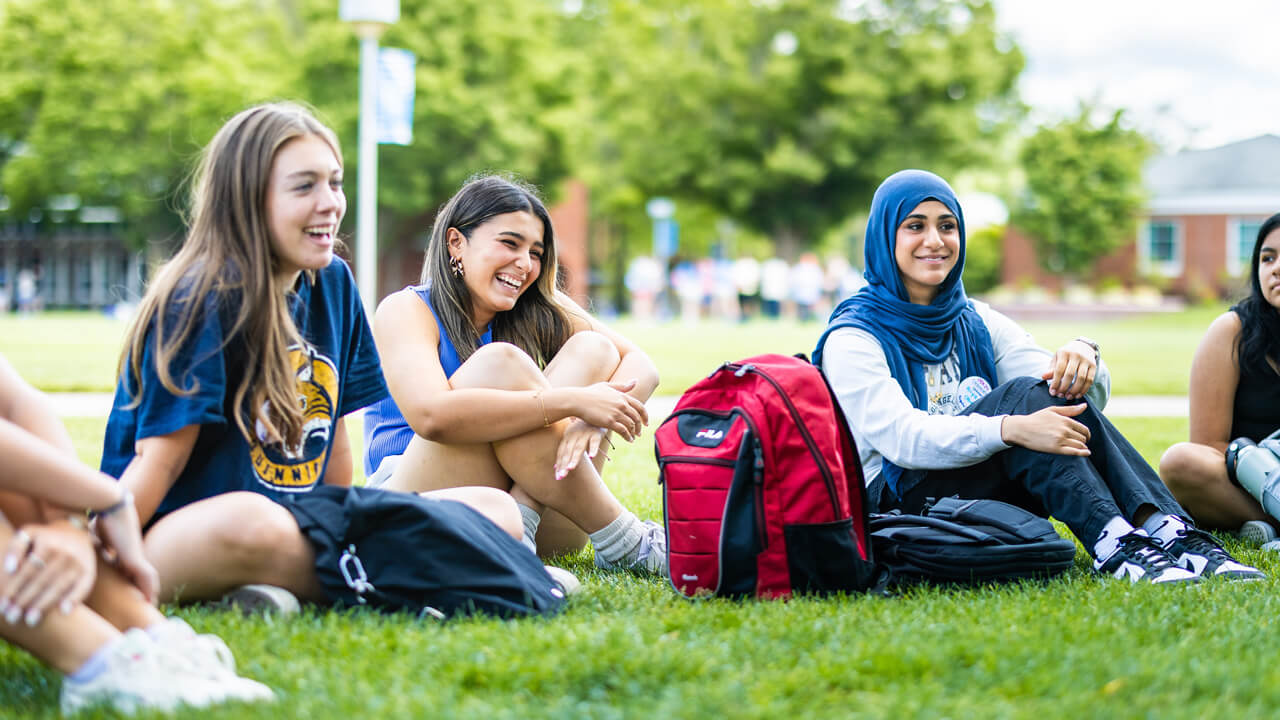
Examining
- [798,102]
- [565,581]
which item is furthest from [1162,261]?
[565,581]

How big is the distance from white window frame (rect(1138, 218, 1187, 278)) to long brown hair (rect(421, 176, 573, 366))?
1786 inches

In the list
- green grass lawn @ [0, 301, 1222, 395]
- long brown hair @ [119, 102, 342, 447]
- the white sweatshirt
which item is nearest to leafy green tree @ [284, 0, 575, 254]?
green grass lawn @ [0, 301, 1222, 395]

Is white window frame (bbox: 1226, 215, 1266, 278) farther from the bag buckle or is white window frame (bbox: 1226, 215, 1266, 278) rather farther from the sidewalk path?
the bag buckle

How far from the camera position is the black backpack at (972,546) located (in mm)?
A: 3438

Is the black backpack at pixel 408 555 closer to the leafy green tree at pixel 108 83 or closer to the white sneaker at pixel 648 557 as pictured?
the white sneaker at pixel 648 557

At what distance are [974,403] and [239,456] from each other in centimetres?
226

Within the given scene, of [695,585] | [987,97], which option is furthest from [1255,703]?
[987,97]

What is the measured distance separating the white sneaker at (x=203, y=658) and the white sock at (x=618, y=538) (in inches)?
61.3

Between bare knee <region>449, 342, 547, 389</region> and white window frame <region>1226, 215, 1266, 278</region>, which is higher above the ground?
white window frame <region>1226, 215, 1266, 278</region>

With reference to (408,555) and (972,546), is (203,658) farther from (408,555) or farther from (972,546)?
(972,546)

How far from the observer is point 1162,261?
151 ft

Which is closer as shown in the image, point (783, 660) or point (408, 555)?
point (783, 660)

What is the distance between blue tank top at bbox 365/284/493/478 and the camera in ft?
12.7

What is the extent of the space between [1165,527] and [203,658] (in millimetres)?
2771
